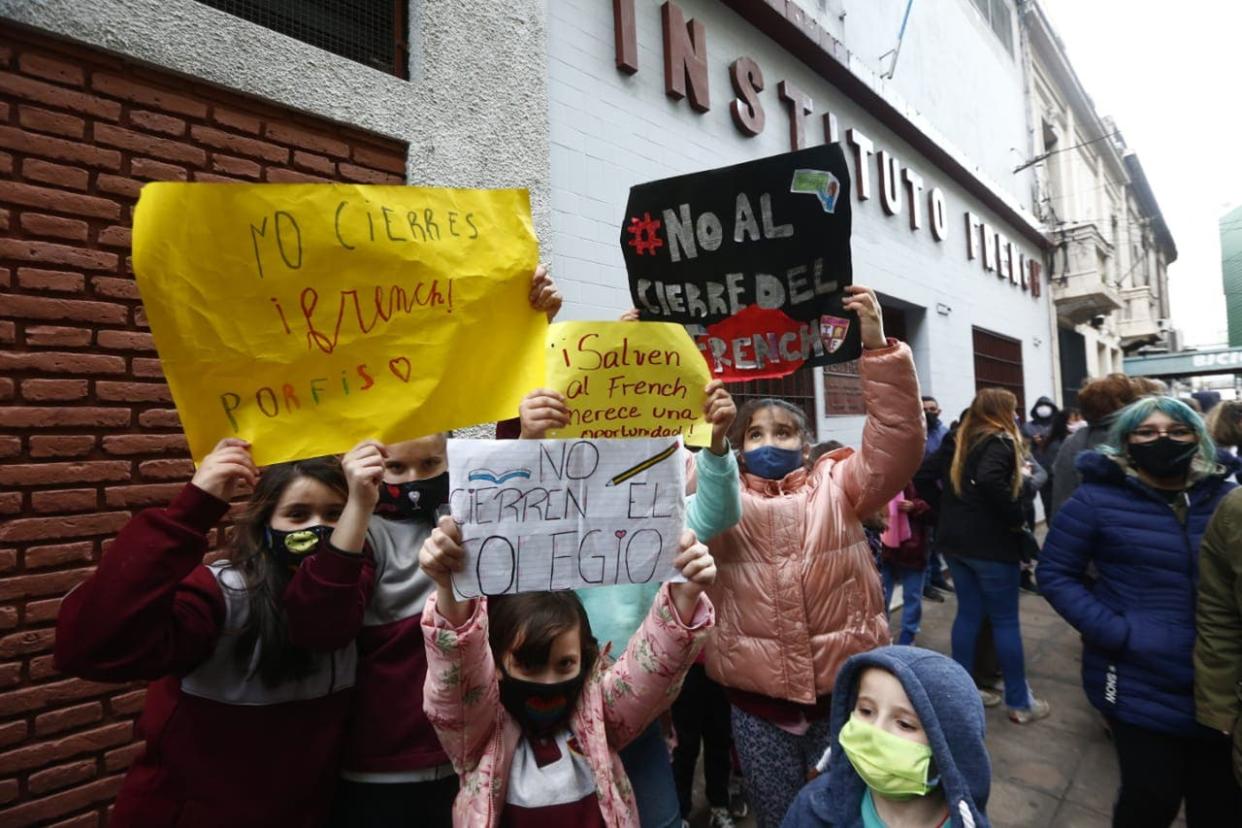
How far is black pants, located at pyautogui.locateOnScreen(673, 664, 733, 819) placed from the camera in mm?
2752

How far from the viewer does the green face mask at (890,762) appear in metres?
1.34

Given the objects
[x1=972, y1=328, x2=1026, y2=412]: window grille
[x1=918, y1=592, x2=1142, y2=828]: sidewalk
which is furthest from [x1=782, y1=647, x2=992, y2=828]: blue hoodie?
[x1=972, y1=328, x2=1026, y2=412]: window grille

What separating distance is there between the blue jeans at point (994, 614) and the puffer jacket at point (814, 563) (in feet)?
6.38

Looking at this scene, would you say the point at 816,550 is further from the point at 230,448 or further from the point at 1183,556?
the point at 230,448

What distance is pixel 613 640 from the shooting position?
1.86 m

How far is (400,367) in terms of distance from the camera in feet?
4.55

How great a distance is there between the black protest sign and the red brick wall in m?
1.98

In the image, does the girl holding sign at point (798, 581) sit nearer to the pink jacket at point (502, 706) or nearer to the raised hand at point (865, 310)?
the raised hand at point (865, 310)

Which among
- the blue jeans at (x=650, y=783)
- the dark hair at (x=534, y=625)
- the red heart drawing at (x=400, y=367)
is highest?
the red heart drawing at (x=400, y=367)

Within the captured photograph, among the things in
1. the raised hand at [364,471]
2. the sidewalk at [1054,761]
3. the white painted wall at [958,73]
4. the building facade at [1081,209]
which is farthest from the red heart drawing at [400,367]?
the building facade at [1081,209]

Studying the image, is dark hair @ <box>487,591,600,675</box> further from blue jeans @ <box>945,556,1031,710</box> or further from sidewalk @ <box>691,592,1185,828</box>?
blue jeans @ <box>945,556,1031,710</box>

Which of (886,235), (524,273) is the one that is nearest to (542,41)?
(524,273)

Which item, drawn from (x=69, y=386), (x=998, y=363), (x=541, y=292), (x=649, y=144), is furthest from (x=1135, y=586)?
(x=998, y=363)

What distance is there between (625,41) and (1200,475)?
377 cm
